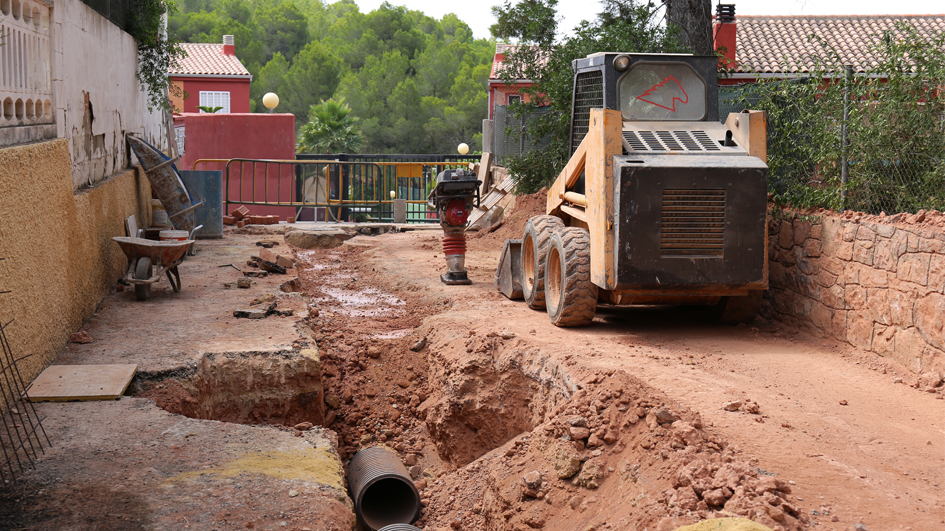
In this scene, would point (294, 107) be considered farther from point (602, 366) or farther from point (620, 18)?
point (602, 366)

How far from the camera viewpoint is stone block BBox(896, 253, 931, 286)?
19.4 feet

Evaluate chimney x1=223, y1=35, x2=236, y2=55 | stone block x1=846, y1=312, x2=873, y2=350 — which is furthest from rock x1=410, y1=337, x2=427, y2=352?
chimney x1=223, y1=35, x2=236, y2=55

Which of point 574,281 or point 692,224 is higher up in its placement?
point 692,224

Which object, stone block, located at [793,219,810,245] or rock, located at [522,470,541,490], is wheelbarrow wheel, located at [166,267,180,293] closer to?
rock, located at [522,470,541,490]

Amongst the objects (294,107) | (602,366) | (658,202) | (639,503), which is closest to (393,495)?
(602,366)

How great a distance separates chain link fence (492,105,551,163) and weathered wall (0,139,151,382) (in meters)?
8.79

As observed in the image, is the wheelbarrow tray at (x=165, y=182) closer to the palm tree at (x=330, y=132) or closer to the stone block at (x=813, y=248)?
the stone block at (x=813, y=248)

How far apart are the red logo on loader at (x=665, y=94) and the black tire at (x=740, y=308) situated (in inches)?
79.2

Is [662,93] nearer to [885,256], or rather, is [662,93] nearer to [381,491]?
[885,256]

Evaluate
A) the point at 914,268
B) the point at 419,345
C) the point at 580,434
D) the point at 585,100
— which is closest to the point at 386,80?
the point at 585,100

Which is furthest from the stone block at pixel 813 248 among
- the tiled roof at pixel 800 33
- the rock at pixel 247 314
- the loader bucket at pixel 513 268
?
the tiled roof at pixel 800 33

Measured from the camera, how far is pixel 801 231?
757 centimetres

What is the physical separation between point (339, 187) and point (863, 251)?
14883 mm

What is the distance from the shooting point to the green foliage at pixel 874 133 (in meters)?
6.49
